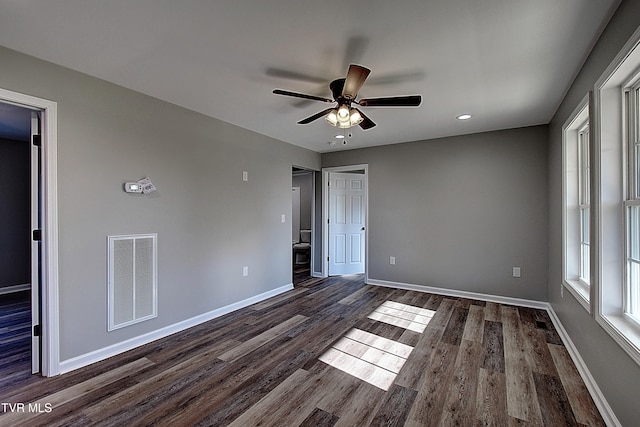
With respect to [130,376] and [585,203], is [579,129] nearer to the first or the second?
[585,203]

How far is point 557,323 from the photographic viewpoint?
3.18 meters

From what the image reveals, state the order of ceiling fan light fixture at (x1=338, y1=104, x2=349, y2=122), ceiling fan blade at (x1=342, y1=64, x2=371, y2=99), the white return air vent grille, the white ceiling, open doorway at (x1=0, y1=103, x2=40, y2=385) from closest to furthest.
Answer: the white ceiling → ceiling fan blade at (x1=342, y1=64, x2=371, y2=99) → ceiling fan light fixture at (x1=338, y1=104, x2=349, y2=122) → the white return air vent grille → open doorway at (x1=0, y1=103, x2=40, y2=385)

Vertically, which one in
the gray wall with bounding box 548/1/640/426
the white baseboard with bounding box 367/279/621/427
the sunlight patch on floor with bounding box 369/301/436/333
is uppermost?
the gray wall with bounding box 548/1/640/426

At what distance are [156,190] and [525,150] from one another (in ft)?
14.8

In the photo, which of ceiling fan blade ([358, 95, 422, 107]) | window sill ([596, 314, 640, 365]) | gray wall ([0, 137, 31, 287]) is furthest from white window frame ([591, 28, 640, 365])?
gray wall ([0, 137, 31, 287])

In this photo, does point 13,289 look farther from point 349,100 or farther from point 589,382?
point 589,382

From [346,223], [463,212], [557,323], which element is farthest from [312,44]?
[346,223]

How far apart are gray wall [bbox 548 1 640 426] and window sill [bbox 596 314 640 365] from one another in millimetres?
56

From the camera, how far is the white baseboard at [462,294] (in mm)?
3898

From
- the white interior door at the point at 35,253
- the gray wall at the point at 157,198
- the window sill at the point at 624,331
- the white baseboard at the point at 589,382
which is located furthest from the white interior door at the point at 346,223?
the white interior door at the point at 35,253

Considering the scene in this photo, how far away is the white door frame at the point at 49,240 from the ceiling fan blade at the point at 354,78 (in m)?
2.25

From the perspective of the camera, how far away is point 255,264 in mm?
4168

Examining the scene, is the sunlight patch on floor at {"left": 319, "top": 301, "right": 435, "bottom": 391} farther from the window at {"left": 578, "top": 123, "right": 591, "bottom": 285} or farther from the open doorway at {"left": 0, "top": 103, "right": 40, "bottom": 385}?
the open doorway at {"left": 0, "top": 103, "right": 40, "bottom": 385}

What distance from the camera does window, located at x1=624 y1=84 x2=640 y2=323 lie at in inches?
68.2
